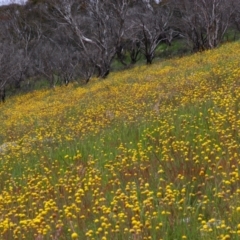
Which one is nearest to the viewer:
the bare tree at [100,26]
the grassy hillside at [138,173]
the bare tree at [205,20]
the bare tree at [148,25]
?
the grassy hillside at [138,173]

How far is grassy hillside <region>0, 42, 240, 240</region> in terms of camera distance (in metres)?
3.32

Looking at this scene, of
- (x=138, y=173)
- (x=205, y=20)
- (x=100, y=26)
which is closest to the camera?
(x=138, y=173)

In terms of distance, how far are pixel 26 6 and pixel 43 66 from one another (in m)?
9.06

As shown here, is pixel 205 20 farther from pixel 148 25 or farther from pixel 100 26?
pixel 100 26

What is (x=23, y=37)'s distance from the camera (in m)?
39.9

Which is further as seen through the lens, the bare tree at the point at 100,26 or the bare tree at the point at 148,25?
the bare tree at the point at 148,25

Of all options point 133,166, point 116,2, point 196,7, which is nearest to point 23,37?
point 116,2

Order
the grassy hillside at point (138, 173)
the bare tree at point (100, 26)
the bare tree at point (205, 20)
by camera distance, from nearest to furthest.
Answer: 1. the grassy hillside at point (138, 173)
2. the bare tree at point (100, 26)
3. the bare tree at point (205, 20)

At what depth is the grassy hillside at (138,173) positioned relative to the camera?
332 cm

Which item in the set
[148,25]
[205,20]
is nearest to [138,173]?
[205,20]

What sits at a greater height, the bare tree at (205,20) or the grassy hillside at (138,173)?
the bare tree at (205,20)

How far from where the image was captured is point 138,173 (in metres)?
4.69

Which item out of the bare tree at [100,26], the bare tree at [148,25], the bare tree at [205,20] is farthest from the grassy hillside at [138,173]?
the bare tree at [148,25]

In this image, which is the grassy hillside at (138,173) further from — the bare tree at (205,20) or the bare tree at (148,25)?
the bare tree at (148,25)
